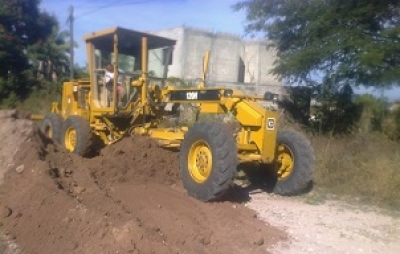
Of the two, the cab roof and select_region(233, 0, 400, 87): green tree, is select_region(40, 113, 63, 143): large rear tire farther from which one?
select_region(233, 0, 400, 87): green tree

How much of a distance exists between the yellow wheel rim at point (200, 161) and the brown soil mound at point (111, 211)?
1.23ft

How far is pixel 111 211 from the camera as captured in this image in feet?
19.7

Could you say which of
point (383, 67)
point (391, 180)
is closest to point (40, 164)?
point (391, 180)

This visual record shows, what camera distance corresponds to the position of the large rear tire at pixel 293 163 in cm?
793

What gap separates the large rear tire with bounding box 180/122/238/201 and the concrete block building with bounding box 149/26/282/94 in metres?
21.6

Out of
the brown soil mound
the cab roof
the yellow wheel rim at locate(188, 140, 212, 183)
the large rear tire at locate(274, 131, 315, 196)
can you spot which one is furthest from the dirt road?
the cab roof

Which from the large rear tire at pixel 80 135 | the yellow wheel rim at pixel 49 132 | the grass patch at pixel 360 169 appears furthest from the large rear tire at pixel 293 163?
the yellow wheel rim at pixel 49 132

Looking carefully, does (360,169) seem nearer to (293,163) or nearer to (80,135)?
(293,163)

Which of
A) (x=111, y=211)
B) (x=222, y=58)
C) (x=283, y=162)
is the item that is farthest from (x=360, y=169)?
(x=222, y=58)

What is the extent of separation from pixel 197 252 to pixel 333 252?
1.68m

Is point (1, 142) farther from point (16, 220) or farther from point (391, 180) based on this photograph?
point (391, 180)

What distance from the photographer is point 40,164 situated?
22.8ft

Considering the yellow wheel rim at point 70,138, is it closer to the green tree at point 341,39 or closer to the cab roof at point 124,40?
the cab roof at point 124,40

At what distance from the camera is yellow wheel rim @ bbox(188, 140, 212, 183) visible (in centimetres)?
724
